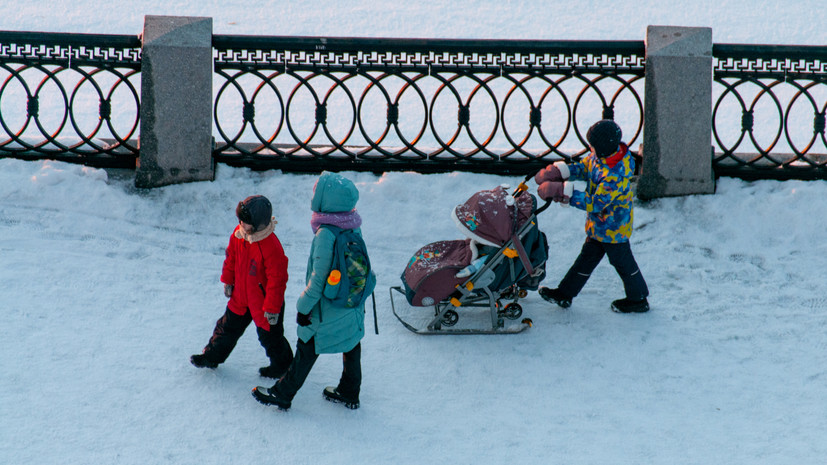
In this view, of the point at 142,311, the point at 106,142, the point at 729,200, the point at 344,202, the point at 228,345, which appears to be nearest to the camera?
the point at 344,202

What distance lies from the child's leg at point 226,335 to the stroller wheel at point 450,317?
1.47 meters

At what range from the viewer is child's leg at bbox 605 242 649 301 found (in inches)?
249

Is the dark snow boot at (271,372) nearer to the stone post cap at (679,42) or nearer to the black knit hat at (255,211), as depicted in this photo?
the black knit hat at (255,211)

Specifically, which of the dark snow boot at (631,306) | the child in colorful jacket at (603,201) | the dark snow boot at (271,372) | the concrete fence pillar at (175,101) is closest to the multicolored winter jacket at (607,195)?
the child in colorful jacket at (603,201)

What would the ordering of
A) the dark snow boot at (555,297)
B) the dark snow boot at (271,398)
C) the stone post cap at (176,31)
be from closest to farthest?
the dark snow boot at (271,398)
the dark snow boot at (555,297)
the stone post cap at (176,31)

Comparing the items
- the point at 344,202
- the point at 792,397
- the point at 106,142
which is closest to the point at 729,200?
the point at 792,397

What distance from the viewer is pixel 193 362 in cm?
553

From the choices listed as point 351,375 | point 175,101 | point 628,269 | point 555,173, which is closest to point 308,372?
point 351,375

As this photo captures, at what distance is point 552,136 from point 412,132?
1.71 meters

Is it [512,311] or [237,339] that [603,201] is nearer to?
[512,311]

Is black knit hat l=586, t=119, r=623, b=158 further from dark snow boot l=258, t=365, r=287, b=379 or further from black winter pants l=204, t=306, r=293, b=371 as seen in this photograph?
dark snow boot l=258, t=365, r=287, b=379

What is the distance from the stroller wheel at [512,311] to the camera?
6359 millimetres

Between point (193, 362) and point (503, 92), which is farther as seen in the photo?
point (503, 92)

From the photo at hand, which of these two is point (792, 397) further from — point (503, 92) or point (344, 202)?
point (503, 92)
